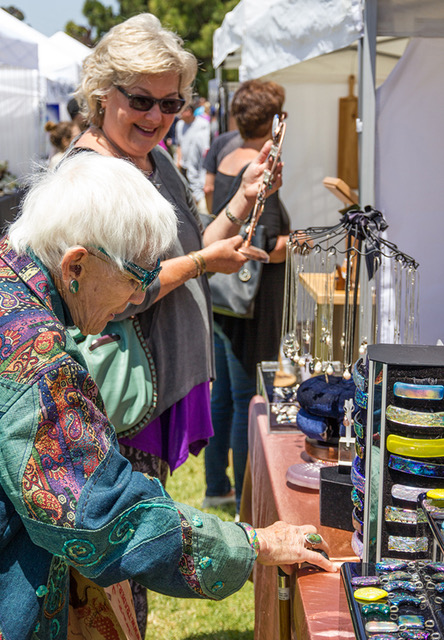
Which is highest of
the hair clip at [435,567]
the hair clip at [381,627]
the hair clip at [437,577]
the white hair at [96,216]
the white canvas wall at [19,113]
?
the white canvas wall at [19,113]

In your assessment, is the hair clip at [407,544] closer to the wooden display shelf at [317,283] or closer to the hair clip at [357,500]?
the hair clip at [357,500]

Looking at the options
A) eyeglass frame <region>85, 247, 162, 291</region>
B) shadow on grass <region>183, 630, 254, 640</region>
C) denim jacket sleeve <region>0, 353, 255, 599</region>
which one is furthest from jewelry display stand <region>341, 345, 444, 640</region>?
shadow on grass <region>183, 630, 254, 640</region>

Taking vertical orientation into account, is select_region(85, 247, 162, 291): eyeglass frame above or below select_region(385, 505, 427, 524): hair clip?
above

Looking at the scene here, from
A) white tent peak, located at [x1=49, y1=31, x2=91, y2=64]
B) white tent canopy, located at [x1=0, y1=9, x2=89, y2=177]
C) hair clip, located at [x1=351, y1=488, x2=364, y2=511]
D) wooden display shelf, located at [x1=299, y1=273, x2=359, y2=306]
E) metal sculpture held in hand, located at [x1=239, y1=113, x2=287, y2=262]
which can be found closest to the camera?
hair clip, located at [x1=351, y1=488, x2=364, y2=511]

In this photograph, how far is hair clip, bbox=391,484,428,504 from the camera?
0.99 metres

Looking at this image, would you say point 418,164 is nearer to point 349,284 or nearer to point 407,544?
point 349,284

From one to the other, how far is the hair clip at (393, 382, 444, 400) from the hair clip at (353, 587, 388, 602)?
0.83ft

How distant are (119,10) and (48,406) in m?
27.4

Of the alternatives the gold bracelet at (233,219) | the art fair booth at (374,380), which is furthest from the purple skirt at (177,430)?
the gold bracelet at (233,219)

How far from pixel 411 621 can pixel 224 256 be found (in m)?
1.10

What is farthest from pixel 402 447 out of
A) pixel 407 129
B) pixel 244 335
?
pixel 244 335

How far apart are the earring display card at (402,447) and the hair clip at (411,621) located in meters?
0.16

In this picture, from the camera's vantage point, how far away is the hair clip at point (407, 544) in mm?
1005

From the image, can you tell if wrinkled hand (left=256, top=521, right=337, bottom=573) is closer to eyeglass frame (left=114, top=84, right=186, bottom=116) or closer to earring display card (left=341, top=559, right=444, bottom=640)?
earring display card (left=341, top=559, right=444, bottom=640)
